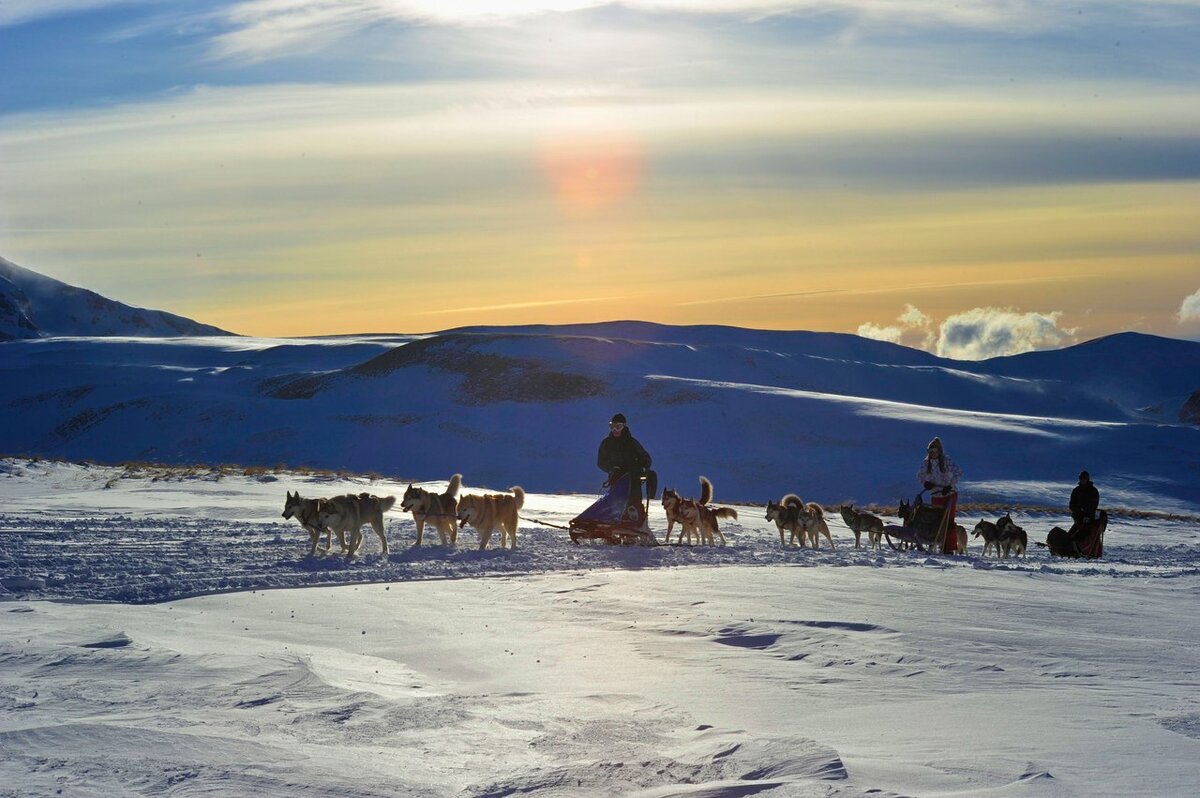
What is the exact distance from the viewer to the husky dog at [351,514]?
45.7 ft

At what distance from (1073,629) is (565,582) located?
4.54 m

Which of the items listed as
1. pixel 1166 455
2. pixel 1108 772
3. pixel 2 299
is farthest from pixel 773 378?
pixel 2 299

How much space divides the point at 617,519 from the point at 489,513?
68.9 inches

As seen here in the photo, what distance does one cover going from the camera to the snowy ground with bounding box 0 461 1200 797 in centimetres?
505

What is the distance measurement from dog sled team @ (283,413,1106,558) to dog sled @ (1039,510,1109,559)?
2 centimetres

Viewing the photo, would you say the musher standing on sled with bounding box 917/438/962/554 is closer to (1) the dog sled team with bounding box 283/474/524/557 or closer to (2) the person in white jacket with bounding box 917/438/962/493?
(2) the person in white jacket with bounding box 917/438/962/493

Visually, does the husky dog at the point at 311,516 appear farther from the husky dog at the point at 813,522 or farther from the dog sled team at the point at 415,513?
the husky dog at the point at 813,522

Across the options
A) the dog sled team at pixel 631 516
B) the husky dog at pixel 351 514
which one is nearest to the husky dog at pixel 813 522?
the dog sled team at pixel 631 516

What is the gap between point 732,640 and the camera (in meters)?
8.40

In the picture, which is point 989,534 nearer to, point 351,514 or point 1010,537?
point 1010,537

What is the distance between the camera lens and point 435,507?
15.2m

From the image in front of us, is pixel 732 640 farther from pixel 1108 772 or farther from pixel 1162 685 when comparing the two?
pixel 1108 772

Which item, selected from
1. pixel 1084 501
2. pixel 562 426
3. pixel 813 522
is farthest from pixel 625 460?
pixel 562 426

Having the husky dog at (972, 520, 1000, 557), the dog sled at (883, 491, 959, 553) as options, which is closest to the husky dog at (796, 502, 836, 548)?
the dog sled at (883, 491, 959, 553)
